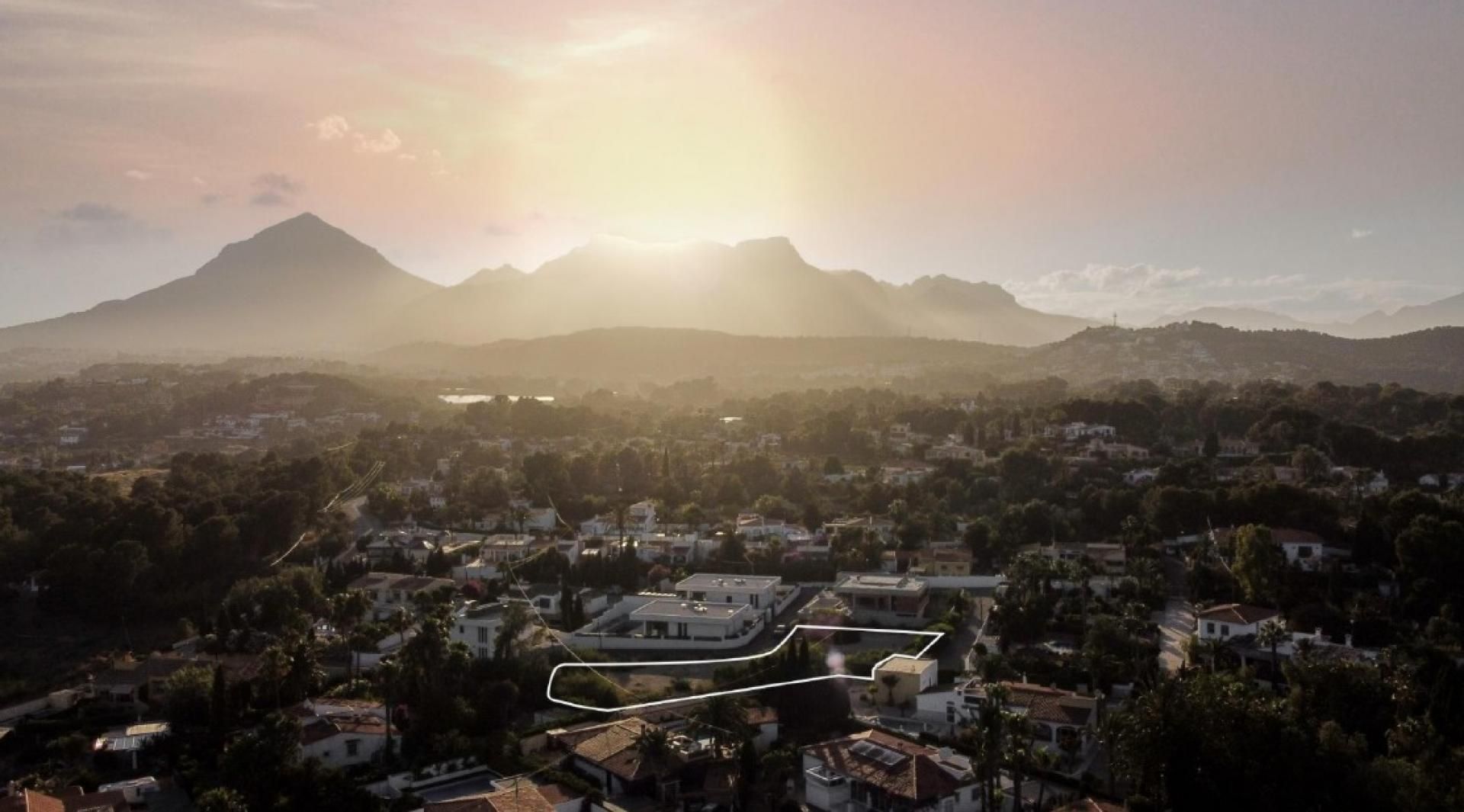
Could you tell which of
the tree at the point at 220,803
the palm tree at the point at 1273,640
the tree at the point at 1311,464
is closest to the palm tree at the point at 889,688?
the palm tree at the point at 1273,640

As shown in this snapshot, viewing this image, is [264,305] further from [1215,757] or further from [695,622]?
[1215,757]

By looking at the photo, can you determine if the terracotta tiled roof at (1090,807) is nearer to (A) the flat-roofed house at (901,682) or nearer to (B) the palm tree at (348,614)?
(A) the flat-roofed house at (901,682)

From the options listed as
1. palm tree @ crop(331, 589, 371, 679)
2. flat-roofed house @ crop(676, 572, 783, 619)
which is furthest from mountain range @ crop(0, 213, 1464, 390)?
palm tree @ crop(331, 589, 371, 679)

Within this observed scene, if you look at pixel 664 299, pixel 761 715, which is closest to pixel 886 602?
pixel 761 715

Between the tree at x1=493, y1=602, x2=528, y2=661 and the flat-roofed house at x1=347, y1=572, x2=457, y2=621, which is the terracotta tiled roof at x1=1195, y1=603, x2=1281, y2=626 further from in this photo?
the flat-roofed house at x1=347, y1=572, x2=457, y2=621

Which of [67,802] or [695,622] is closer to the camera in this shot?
[67,802]

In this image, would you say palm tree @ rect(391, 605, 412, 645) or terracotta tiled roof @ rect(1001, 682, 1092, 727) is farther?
palm tree @ rect(391, 605, 412, 645)
